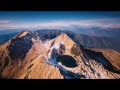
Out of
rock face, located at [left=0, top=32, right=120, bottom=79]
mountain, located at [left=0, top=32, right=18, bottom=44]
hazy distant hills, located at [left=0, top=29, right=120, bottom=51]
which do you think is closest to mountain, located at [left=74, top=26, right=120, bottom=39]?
hazy distant hills, located at [left=0, top=29, right=120, bottom=51]

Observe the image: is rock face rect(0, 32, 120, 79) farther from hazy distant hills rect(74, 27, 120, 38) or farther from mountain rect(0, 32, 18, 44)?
hazy distant hills rect(74, 27, 120, 38)

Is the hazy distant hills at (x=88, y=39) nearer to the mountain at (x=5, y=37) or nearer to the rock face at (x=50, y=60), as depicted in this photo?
the rock face at (x=50, y=60)

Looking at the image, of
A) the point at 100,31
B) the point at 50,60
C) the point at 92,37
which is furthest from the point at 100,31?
the point at 50,60

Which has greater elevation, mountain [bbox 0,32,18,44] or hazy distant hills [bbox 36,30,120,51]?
mountain [bbox 0,32,18,44]

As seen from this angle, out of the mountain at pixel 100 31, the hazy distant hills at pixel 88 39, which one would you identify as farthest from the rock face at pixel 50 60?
the mountain at pixel 100 31

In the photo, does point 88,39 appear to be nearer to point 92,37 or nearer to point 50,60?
point 92,37
